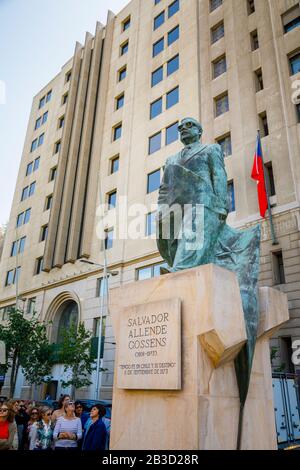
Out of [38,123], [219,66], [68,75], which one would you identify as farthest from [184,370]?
[38,123]

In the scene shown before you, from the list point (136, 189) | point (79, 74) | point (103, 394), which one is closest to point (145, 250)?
point (136, 189)

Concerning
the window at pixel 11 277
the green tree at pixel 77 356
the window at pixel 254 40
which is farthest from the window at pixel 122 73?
the green tree at pixel 77 356

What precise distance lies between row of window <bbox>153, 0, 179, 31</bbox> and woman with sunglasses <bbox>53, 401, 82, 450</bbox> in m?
31.3

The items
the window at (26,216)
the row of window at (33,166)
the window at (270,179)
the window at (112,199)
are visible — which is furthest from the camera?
the row of window at (33,166)

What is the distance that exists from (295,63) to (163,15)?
1544cm

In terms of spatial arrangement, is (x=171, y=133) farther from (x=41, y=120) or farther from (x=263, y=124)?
(x=41, y=120)

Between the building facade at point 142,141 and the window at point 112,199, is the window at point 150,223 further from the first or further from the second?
the window at point 112,199

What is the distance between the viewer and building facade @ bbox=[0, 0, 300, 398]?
19469 millimetres

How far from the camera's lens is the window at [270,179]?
1935 centimetres

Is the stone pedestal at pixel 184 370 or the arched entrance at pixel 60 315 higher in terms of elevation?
the arched entrance at pixel 60 315

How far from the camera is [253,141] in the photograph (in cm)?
2055

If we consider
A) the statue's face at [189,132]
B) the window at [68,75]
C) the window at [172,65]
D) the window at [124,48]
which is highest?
the window at [68,75]

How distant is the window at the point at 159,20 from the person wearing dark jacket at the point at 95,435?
105 ft

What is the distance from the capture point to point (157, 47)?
3055cm
